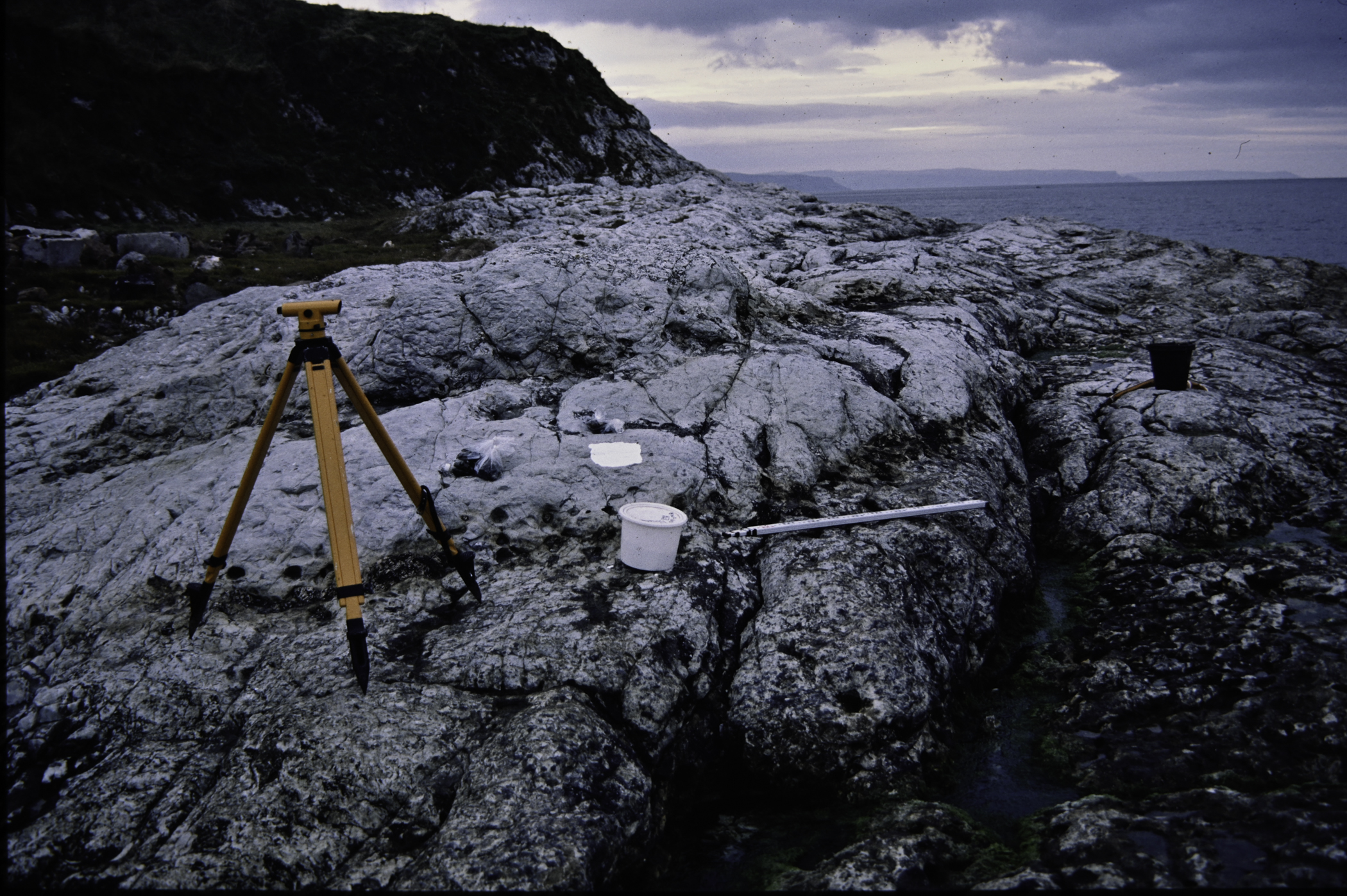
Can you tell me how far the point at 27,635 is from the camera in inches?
234

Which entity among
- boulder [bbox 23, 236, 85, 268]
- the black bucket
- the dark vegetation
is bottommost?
the black bucket

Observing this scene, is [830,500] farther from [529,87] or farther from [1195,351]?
[529,87]

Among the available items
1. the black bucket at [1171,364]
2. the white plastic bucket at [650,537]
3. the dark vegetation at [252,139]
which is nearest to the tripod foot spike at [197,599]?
the white plastic bucket at [650,537]

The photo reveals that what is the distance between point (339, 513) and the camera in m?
4.52

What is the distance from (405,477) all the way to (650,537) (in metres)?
2.24

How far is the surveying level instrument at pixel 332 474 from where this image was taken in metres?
4.45

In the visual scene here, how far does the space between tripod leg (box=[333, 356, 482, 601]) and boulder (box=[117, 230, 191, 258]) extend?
24.0 metres

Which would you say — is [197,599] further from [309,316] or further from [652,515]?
→ [652,515]

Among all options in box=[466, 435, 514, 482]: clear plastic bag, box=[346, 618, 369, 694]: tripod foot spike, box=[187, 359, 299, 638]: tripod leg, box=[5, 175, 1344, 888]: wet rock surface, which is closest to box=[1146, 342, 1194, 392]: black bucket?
box=[5, 175, 1344, 888]: wet rock surface

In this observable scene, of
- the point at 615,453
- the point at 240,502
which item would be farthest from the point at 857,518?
the point at 240,502

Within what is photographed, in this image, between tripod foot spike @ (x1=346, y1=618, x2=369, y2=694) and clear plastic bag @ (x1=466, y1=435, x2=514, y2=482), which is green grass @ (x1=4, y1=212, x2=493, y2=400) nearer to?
clear plastic bag @ (x1=466, y1=435, x2=514, y2=482)

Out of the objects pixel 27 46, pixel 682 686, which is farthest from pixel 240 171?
pixel 682 686

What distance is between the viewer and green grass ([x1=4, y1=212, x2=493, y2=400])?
14359 mm

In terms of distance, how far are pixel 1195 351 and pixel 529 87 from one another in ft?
194
